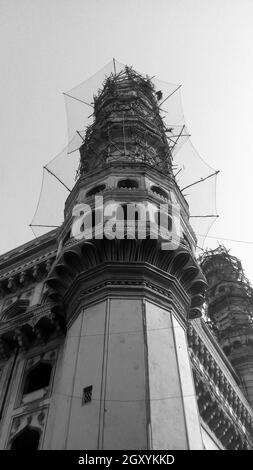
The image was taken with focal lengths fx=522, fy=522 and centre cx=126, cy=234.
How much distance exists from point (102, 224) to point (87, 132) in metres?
11.6

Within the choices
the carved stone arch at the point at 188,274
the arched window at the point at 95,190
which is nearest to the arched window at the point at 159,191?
the arched window at the point at 95,190

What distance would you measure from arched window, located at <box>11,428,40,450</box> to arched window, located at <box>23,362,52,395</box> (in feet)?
5.46

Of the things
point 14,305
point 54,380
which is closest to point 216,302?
point 14,305

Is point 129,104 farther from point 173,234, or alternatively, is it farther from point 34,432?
point 34,432

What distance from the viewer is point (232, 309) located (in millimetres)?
44656

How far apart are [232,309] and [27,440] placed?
3201 cm

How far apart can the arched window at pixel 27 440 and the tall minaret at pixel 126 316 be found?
1018mm

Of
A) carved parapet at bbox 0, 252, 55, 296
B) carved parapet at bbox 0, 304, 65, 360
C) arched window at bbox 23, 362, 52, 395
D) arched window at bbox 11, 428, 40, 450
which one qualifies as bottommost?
arched window at bbox 11, 428, 40, 450

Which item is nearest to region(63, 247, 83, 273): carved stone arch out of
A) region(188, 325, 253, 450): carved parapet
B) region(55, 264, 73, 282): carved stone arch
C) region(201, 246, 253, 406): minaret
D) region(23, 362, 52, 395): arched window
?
region(55, 264, 73, 282): carved stone arch

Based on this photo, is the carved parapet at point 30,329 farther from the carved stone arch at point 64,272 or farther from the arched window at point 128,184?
the arched window at point 128,184

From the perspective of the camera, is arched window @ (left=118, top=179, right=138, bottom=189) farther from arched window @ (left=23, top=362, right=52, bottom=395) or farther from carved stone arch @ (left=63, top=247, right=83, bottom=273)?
arched window @ (left=23, top=362, right=52, bottom=395)

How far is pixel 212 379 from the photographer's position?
2289cm

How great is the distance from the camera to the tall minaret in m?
12.2
